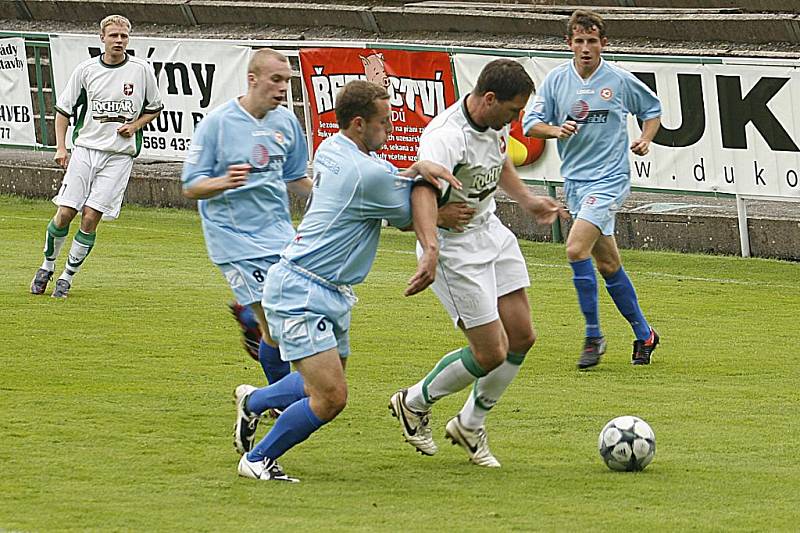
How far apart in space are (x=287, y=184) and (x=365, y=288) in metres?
5.07

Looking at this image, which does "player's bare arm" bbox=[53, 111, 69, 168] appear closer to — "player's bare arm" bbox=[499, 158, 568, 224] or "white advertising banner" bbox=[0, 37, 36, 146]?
Result: "player's bare arm" bbox=[499, 158, 568, 224]

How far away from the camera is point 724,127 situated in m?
14.5

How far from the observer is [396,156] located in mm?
16422

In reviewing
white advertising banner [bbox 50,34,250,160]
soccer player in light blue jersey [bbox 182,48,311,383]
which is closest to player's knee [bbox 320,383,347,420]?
soccer player in light blue jersey [bbox 182,48,311,383]

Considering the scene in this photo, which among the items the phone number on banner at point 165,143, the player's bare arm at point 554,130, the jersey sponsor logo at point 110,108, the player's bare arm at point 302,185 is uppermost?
the phone number on banner at point 165,143

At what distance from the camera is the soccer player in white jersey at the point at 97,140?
40.5 ft

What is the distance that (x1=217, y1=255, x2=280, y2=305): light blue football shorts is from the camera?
7730mm

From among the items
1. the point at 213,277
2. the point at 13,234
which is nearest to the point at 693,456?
the point at 213,277

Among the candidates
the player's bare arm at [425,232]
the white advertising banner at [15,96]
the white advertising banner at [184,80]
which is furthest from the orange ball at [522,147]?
the player's bare arm at [425,232]

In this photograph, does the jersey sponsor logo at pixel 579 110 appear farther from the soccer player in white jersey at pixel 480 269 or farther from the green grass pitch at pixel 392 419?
the soccer player in white jersey at pixel 480 269

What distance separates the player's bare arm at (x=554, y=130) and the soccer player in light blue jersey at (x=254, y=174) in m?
2.09

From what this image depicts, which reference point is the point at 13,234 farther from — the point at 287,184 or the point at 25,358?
the point at 287,184

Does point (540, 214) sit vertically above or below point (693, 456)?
above

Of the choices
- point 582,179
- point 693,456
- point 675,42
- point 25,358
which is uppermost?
point 675,42
